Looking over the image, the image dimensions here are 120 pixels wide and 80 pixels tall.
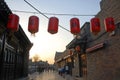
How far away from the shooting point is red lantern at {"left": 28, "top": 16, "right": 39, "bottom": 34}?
7657 mm

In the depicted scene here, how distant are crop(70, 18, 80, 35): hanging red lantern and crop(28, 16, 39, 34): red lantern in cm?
190

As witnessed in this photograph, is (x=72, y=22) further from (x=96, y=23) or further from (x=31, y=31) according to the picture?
(x=31, y=31)

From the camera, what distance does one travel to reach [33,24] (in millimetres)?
7773

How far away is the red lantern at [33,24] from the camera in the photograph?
7657 millimetres

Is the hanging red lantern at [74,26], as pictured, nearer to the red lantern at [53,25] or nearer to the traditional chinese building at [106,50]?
the red lantern at [53,25]

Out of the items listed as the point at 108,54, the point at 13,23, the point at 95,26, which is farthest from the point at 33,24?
the point at 108,54

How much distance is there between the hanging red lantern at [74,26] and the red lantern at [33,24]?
1.90 metres

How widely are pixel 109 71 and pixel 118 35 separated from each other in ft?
9.19

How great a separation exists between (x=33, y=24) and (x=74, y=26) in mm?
2214

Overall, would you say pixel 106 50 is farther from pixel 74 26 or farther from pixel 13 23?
pixel 13 23

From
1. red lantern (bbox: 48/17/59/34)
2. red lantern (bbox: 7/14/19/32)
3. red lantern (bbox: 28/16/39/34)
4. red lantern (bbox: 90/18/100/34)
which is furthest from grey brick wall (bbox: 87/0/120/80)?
red lantern (bbox: 7/14/19/32)

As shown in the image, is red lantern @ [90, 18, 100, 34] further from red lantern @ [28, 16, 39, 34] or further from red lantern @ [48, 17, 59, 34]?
red lantern @ [28, 16, 39, 34]

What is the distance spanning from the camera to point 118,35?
990 centimetres

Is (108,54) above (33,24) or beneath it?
beneath
